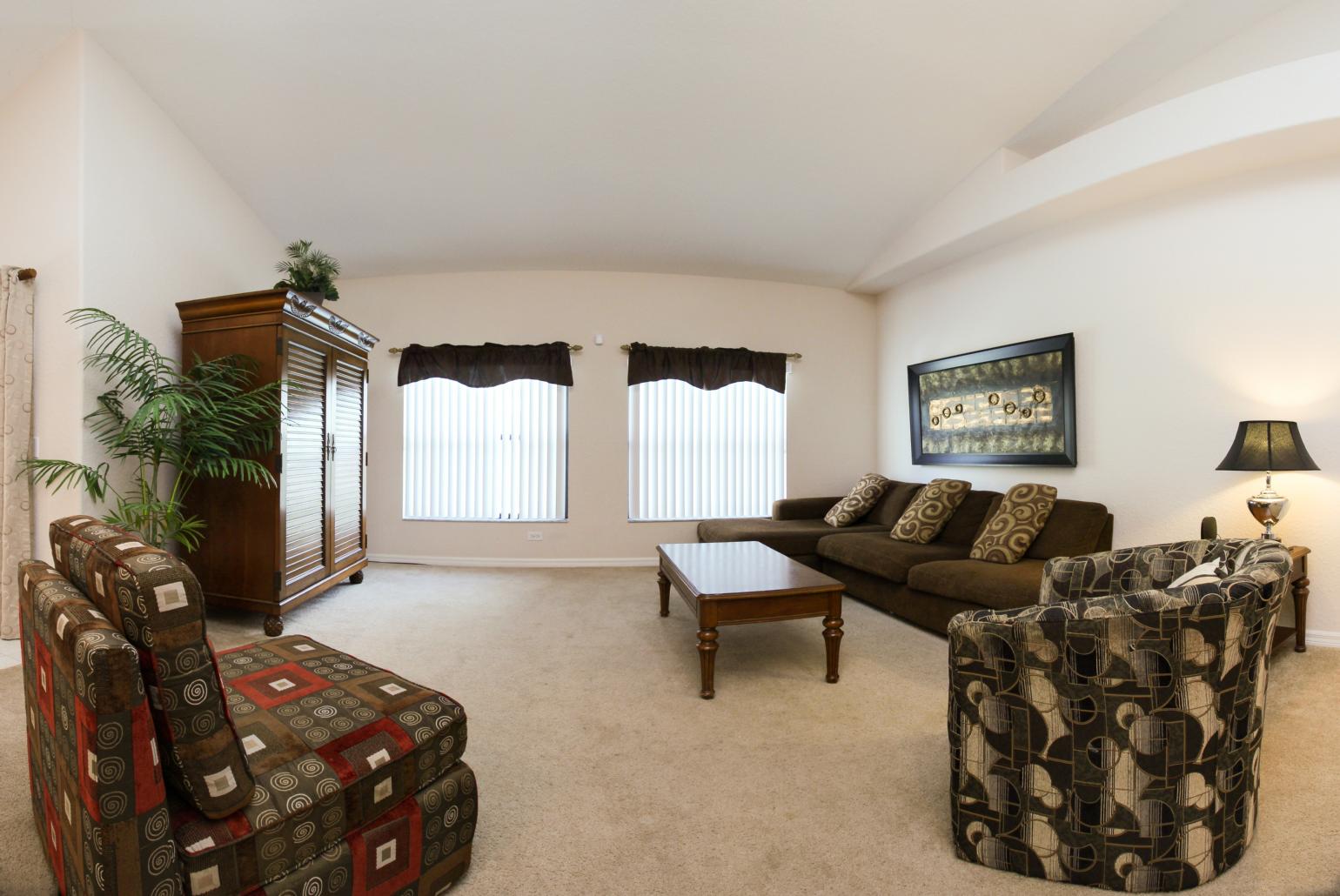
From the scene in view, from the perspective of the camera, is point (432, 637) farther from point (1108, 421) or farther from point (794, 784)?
point (1108, 421)

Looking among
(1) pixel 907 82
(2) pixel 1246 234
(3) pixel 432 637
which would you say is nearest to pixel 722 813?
(3) pixel 432 637

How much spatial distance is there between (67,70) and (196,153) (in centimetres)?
74

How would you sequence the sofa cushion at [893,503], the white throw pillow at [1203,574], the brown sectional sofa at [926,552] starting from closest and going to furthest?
the white throw pillow at [1203,574], the brown sectional sofa at [926,552], the sofa cushion at [893,503]

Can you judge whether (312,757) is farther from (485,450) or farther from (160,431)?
(485,450)

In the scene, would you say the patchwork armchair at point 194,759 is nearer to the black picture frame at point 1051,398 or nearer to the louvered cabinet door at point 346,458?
the louvered cabinet door at point 346,458

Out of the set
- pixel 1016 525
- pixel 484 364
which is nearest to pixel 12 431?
pixel 484 364

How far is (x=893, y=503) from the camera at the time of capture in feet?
15.8

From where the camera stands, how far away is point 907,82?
3.27 metres

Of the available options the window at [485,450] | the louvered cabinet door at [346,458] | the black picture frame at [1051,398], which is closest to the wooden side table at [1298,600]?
the black picture frame at [1051,398]

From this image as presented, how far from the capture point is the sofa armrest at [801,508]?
16.9ft

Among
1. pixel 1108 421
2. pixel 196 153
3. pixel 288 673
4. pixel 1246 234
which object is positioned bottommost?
pixel 288 673

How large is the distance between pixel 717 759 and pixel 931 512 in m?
2.73

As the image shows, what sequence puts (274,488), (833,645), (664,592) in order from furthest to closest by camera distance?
(664,592) < (274,488) < (833,645)

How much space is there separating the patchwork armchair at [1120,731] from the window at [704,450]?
3.97m
